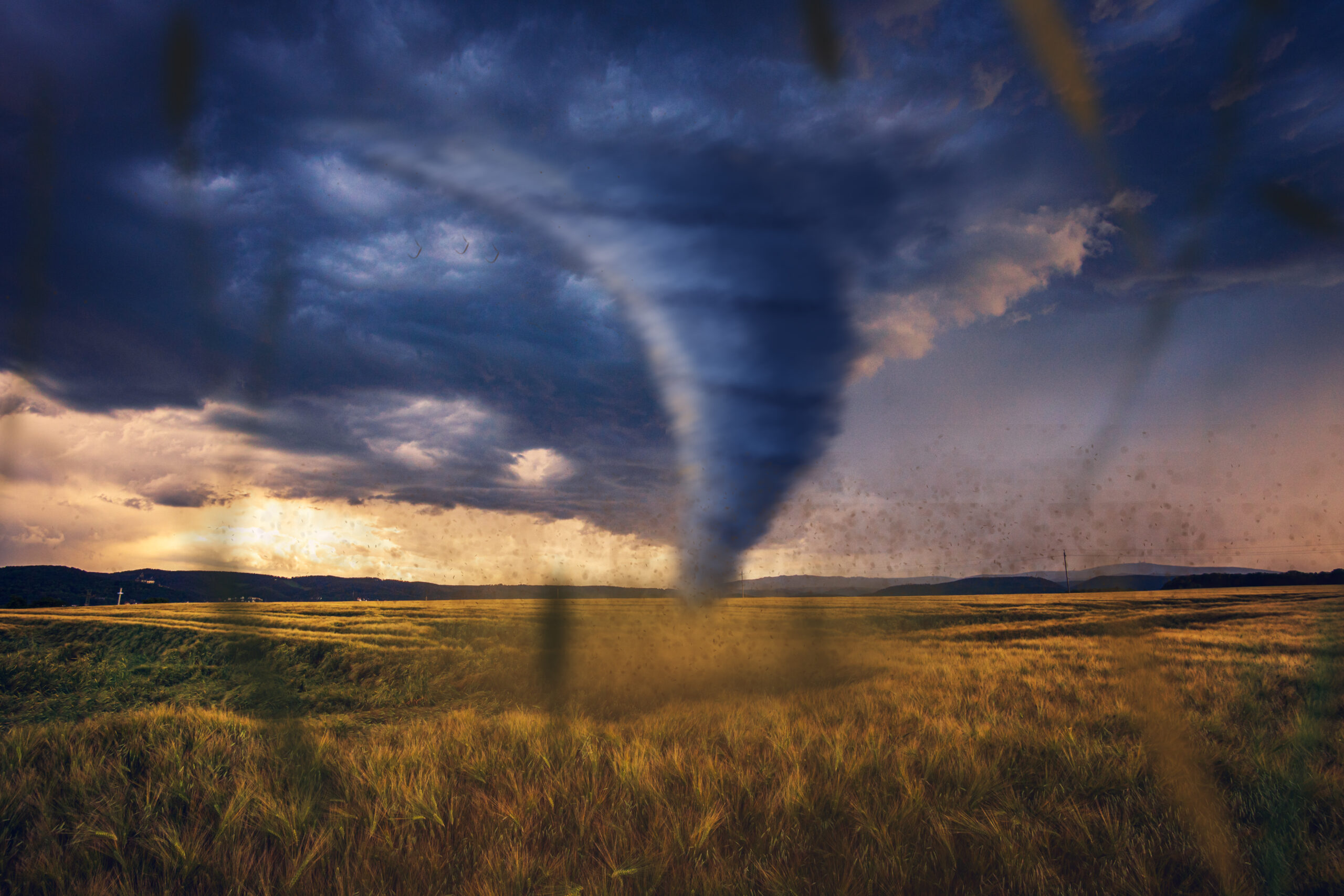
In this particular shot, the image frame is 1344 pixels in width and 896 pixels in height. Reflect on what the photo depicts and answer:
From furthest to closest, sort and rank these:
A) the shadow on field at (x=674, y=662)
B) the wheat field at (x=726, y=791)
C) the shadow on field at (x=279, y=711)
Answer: the shadow on field at (x=674, y=662) → the shadow on field at (x=279, y=711) → the wheat field at (x=726, y=791)

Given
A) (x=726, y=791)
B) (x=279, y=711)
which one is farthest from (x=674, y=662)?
(x=726, y=791)

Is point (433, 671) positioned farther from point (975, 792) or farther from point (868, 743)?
point (975, 792)

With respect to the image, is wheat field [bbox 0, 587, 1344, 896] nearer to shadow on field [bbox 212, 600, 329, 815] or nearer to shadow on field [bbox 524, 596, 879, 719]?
shadow on field [bbox 212, 600, 329, 815]

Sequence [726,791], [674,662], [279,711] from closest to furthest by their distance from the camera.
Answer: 1. [726,791]
2. [279,711]
3. [674,662]

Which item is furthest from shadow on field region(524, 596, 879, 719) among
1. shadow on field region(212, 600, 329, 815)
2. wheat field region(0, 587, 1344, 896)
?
shadow on field region(212, 600, 329, 815)

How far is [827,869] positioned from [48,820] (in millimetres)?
6265

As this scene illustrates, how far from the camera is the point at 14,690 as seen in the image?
15992mm

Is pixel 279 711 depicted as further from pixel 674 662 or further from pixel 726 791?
pixel 674 662

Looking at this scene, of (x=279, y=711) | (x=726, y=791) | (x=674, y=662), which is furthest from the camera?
(x=674, y=662)

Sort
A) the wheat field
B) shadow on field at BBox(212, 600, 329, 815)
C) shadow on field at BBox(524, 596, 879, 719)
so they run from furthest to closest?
shadow on field at BBox(524, 596, 879, 719)
shadow on field at BBox(212, 600, 329, 815)
the wheat field

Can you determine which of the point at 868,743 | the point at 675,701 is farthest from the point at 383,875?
the point at 675,701

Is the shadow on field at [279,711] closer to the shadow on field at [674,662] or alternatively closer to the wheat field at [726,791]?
the wheat field at [726,791]

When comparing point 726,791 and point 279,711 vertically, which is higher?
point 726,791

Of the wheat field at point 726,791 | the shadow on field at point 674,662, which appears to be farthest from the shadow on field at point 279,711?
the shadow on field at point 674,662
